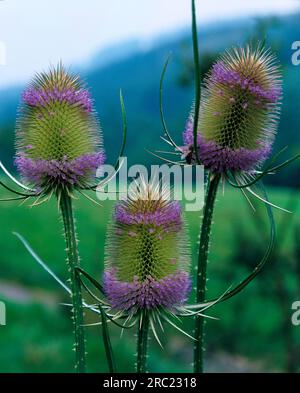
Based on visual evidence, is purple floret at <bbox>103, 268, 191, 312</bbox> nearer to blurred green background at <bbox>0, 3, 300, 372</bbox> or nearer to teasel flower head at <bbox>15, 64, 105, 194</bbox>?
teasel flower head at <bbox>15, 64, 105, 194</bbox>

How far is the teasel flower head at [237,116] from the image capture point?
4.32ft

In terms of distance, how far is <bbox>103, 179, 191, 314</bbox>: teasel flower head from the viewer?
122 cm

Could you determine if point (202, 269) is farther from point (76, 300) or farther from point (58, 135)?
point (58, 135)

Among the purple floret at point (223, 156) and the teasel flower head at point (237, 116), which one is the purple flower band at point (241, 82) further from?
the purple floret at point (223, 156)

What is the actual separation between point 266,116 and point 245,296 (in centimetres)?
245

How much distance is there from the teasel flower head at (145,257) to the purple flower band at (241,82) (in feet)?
0.88

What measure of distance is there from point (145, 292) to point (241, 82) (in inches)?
17.9

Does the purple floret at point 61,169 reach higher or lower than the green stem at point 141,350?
higher

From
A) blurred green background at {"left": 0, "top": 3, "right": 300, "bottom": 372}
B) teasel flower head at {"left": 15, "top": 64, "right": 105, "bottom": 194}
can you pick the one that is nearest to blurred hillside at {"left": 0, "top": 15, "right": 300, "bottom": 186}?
blurred green background at {"left": 0, "top": 3, "right": 300, "bottom": 372}

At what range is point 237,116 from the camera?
1.33 m

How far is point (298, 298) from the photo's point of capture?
11.0ft

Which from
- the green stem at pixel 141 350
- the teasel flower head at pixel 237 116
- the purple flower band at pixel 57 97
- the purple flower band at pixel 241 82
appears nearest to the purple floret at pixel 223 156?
the teasel flower head at pixel 237 116

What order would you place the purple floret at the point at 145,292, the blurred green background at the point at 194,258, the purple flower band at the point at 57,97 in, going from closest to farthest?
the purple floret at the point at 145,292, the purple flower band at the point at 57,97, the blurred green background at the point at 194,258
